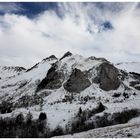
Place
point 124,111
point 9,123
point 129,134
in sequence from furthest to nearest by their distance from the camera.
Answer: point 9,123
point 124,111
point 129,134

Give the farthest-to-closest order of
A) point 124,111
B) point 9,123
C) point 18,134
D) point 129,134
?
point 9,123, point 124,111, point 18,134, point 129,134

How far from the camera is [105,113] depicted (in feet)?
439

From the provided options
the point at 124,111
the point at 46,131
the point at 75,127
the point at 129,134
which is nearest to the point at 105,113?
the point at 124,111

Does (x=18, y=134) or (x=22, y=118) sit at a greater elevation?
(x=22, y=118)

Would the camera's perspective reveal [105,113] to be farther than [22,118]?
No

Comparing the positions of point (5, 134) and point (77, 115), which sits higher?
point (77, 115)

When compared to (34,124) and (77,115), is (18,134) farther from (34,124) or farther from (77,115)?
(77,115)

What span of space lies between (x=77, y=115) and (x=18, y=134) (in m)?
35.5

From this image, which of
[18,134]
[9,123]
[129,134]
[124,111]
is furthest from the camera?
[9,123]

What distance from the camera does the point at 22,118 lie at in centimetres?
14888

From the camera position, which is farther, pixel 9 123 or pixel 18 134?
pixel 9 123

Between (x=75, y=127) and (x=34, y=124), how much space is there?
24418 mm

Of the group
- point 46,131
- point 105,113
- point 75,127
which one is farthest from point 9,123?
point 105,113

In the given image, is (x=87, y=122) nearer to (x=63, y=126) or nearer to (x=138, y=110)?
(x=63, y=126)
